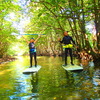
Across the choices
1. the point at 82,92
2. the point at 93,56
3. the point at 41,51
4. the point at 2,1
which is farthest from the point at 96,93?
the point at 41,51

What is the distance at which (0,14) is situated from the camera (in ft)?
68.0

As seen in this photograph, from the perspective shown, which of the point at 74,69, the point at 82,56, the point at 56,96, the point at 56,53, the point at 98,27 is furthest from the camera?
the point at 56,53

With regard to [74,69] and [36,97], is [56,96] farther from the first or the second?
[74,69]

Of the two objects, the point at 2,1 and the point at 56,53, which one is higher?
the point at 2,1

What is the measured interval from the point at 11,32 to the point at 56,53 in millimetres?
19218

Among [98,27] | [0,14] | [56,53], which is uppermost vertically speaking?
[0,14]

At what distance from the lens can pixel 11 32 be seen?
25.6 m

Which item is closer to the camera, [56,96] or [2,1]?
[56,96]

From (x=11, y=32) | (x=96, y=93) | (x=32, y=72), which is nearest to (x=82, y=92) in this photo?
(x=96, y=93)

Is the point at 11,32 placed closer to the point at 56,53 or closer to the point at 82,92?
the point at 56,53

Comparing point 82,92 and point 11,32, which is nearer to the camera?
point 82,92

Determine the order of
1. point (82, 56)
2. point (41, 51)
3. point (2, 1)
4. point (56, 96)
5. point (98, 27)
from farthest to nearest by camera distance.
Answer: point (41, 51)
point (82, 56)
point (2, 1)
point (98, 27)
point (56, 96)

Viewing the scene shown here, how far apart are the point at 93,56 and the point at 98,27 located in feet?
12.9

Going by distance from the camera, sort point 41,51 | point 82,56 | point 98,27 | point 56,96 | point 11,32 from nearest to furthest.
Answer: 1. point 56,96
2. point 98,27
3. point 82,56
4. point 11,32
5. point 41,51
